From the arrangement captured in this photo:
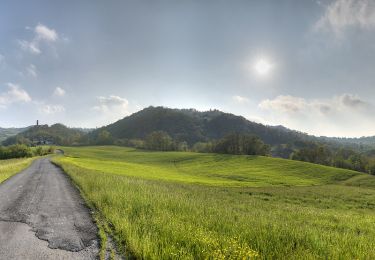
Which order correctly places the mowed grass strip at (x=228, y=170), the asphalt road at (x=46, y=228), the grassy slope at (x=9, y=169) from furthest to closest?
the mowed grass strip at (x=228, y=170), the grassy slope at (x=9, y=169), the asphalt road at (x=46, y=228)

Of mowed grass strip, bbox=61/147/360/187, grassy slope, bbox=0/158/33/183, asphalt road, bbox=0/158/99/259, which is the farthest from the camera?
mowed grass strip, bbox=61/147/360/187

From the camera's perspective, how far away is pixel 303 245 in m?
10.1

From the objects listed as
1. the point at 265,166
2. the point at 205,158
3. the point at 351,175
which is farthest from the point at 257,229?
the point at 205,158

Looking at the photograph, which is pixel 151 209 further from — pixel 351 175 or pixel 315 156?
pixel 315 156

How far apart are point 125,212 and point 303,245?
8.13 m

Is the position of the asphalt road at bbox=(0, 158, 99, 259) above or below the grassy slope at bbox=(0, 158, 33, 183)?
above

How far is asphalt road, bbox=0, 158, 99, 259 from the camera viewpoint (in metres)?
10.5

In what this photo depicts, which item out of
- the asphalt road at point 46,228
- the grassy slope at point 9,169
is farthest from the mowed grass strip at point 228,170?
the asphalt road at point 46,228

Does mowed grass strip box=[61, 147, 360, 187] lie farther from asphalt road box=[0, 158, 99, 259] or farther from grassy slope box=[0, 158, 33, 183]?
asphalt road box=[0, 158, 99, 259]

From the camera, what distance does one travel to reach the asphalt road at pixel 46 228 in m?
10.5

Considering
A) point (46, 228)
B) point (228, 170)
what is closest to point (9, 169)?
point (46, 228)

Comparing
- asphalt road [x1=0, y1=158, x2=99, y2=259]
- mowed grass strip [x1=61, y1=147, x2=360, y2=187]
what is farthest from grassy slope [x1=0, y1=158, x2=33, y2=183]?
asphalt road [x1=0, y1=158, x2=99, y2=259]

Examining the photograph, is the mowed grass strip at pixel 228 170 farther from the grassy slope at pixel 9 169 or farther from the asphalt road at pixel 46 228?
the asphalt road at pixel 46 228

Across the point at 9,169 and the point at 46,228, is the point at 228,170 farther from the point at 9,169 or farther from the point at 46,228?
the point at 46,228
